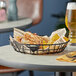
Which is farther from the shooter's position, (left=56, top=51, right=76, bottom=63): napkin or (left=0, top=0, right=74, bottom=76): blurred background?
(left=0, top=0, right=74, bottom=76): blurred background

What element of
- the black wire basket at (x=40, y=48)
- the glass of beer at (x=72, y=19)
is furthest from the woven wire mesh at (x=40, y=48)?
the glass of beer at (x=72, y=19)

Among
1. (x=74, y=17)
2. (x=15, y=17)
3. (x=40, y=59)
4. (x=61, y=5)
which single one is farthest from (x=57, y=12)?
(x=40, y=59)

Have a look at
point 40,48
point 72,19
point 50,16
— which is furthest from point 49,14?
point 40,48

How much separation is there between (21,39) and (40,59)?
185 mm

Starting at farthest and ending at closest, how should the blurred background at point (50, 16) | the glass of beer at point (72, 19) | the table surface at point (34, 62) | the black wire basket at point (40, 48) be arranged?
the blurred background at point (50, 16)
the glass of beer at point (72, 19)
the black wire basket at point (40, 48)
the table surface at point (34, 62)

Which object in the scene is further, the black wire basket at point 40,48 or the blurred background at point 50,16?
the blurred background at point 50,16

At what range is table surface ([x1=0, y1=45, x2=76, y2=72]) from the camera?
95 centimetres

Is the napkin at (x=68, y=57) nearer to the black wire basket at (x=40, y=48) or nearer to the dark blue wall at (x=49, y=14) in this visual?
the black wire basket at (x=40, y=48)

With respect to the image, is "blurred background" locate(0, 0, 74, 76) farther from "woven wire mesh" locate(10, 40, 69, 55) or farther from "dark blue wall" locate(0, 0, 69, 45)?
"woven wire mesh" locate(10, 40, 69, 55)

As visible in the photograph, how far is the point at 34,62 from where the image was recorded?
3.28ft

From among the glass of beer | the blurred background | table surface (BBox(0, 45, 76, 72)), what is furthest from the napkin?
the blurred background

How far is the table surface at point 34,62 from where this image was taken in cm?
95

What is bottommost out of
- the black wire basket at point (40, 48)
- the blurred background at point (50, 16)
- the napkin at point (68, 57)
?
the blurred background at point (50, 16)

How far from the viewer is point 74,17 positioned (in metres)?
1.29
